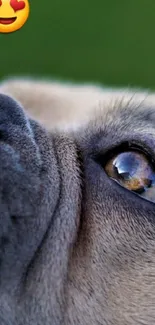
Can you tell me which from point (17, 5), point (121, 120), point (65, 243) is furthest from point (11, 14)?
point (65, 243)

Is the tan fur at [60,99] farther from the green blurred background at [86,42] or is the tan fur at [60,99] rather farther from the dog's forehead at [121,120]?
the green blurred background at [86,42]

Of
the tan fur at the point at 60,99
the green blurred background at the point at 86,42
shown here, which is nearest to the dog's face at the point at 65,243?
the tan fur at the point at 60,99

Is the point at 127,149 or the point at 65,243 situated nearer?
the point at 65,243

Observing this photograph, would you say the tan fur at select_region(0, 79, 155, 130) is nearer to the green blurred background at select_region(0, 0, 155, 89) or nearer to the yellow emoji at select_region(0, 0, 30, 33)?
the yellow emoji at select_region(0, 0, 30, 33)

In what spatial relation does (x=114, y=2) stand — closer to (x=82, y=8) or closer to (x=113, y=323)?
(x=82, y=8)

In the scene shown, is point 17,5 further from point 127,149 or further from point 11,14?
point 127,149

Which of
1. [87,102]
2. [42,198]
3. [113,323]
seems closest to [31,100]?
[87,102]
